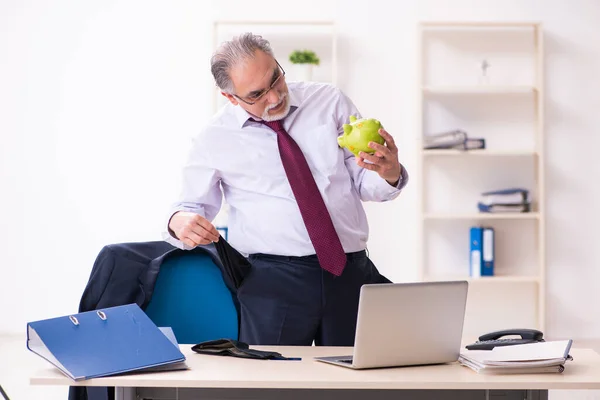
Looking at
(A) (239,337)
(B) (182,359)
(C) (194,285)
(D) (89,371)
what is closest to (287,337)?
(A) (239,337)

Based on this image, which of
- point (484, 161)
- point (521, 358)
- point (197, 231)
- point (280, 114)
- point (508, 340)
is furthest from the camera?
point (484, 161)

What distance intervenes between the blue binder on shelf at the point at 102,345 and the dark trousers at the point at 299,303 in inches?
20.3

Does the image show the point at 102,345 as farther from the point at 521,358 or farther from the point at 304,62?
the point at 304,62

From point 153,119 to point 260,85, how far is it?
330 cm

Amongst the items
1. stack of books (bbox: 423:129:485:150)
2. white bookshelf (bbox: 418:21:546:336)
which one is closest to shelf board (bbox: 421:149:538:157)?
stack of books (bbox: 423:129:485:150)

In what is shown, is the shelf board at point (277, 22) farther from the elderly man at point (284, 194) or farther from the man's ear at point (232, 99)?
the man's ear at point (232, 99)

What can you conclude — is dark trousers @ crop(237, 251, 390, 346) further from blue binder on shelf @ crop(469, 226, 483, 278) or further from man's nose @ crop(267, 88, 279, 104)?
blue binder on shelf @ crop(469, 226, 483, 278)

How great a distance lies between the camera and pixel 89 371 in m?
1.61

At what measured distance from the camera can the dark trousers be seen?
7.34 feet

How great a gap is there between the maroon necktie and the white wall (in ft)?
9.99

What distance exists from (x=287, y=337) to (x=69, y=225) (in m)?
3.57

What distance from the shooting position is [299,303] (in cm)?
223

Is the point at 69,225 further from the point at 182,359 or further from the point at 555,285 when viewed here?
the point at 182,359

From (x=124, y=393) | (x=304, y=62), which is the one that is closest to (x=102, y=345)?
(x=124, y=393)
